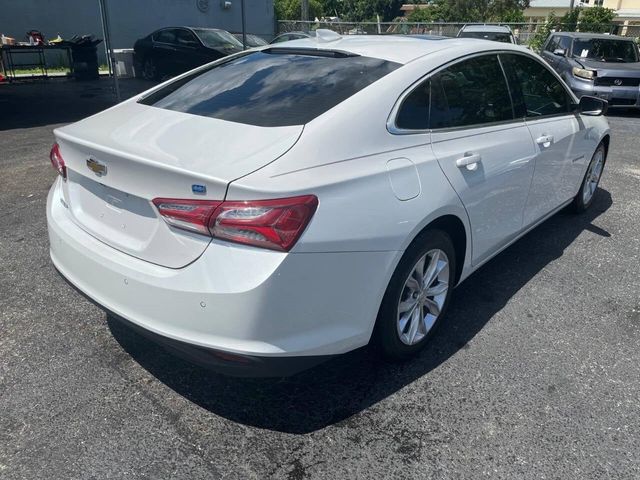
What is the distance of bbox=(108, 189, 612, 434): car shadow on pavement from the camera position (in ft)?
8.62

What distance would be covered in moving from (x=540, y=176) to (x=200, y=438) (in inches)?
115

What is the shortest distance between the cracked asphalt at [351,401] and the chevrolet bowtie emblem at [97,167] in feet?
2.74

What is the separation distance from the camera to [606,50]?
12484mm

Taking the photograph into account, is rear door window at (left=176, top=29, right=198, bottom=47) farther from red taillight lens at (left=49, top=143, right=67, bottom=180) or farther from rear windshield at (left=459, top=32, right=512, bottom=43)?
red taillight lens at (left=49, top=143, right=67, bottom=180)

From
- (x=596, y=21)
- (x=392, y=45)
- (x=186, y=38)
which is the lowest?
(x=186, y=38)

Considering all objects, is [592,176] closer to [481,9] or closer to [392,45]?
[392,45]

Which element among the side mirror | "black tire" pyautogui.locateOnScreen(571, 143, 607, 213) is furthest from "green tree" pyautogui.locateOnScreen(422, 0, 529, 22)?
the side mirror

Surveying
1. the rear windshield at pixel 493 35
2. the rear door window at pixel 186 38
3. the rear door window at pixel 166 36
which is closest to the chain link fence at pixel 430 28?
the rear windshield at pixel 493 35

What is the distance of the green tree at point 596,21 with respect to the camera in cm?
2433

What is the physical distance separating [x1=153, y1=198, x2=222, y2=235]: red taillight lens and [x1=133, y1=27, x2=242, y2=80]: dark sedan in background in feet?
41.8

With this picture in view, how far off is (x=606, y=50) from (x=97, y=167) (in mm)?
13103

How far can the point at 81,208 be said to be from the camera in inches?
108

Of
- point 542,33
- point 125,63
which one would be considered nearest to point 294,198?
point 125,63

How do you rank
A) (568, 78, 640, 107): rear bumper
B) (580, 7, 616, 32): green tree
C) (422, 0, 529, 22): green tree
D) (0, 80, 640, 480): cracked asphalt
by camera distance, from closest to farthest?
(0, 80, 640, 480): cracked asphalt, (568, 78, 640, 107): rear bumper, (580, 7, 616, 32): green tree, (422, 0, 529, 22): green tree
